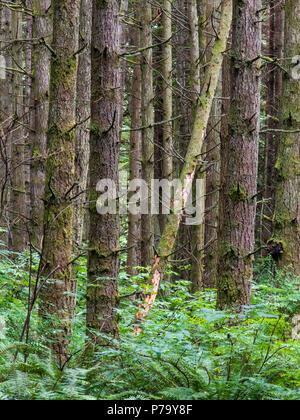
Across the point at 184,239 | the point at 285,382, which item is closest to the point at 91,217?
the point at 285,382

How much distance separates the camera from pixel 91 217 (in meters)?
6.31

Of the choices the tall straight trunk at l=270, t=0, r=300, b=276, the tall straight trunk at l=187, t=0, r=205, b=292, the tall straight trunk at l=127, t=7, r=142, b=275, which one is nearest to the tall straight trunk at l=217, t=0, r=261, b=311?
the tall straight trunk at l=270, t=0, r=300, b=276


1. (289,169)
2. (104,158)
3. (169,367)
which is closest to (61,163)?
(104,158)

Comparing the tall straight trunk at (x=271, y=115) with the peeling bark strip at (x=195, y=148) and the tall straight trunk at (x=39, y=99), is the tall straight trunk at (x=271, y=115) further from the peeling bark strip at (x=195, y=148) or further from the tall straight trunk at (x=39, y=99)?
the tall straight trunk at (x=39, y=99)

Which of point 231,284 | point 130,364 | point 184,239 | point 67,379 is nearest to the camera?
point 67,379

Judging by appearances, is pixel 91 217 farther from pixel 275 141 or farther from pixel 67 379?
pixel 275 141

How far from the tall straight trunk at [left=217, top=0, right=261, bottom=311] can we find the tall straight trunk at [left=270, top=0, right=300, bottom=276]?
58.2 inches

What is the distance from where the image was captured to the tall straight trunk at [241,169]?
7025 mm

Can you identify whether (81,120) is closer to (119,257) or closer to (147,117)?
(119,257)

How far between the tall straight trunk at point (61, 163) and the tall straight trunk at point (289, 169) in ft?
12.5

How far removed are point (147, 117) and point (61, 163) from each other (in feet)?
25.2

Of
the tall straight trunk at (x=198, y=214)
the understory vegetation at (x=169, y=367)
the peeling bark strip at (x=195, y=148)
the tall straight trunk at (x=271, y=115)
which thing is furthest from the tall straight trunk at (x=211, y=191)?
the understory vegetation at (x=169, y=367)

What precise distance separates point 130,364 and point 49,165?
2768 millimetres

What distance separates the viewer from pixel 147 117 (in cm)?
1363
